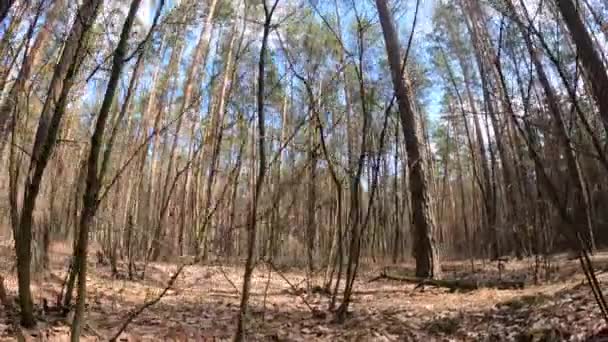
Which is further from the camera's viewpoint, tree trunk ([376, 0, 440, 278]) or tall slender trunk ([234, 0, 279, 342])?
tree trunk ([376, 0, 440, 278])

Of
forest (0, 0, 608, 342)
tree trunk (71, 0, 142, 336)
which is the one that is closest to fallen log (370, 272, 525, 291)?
forest (0, 0, 608, 342)

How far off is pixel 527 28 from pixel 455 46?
10725mm

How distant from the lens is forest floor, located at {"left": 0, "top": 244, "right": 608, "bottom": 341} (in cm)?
276

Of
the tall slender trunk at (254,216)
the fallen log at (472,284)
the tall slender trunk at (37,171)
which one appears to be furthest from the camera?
the fallen log at (472,284)

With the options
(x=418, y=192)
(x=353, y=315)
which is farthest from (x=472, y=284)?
(x=353, y=315)

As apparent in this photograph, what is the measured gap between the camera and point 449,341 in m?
3.03

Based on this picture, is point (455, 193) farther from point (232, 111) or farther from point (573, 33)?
point (573, 33)

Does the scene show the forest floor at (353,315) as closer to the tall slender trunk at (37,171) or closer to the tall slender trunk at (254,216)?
the tall slender trunk at (37,171)

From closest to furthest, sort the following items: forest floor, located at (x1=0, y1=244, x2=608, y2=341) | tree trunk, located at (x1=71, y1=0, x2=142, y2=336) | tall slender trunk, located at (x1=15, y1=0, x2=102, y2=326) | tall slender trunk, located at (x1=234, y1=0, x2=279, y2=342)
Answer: tree trunk, located at (x1=71, y1=0, x2=142, y2=336)
tall slender trunk, located at (x1=15, y1=0, x2=102, y2=326)
tall slender trunk, located at (x1=234, y1=0, x2=279, y2=342)
forest floor, located at (x1=0, y1=244, x2=608, y2=341)

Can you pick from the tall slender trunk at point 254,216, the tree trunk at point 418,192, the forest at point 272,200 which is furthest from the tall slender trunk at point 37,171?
the tree trunk at point 418,192

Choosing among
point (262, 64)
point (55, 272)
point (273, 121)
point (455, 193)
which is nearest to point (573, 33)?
point (262, 64)

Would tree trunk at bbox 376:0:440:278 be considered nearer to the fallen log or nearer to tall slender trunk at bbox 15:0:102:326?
the fallen log

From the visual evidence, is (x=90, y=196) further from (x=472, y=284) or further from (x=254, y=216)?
(x=472, y=284)

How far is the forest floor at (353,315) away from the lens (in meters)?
2.76
